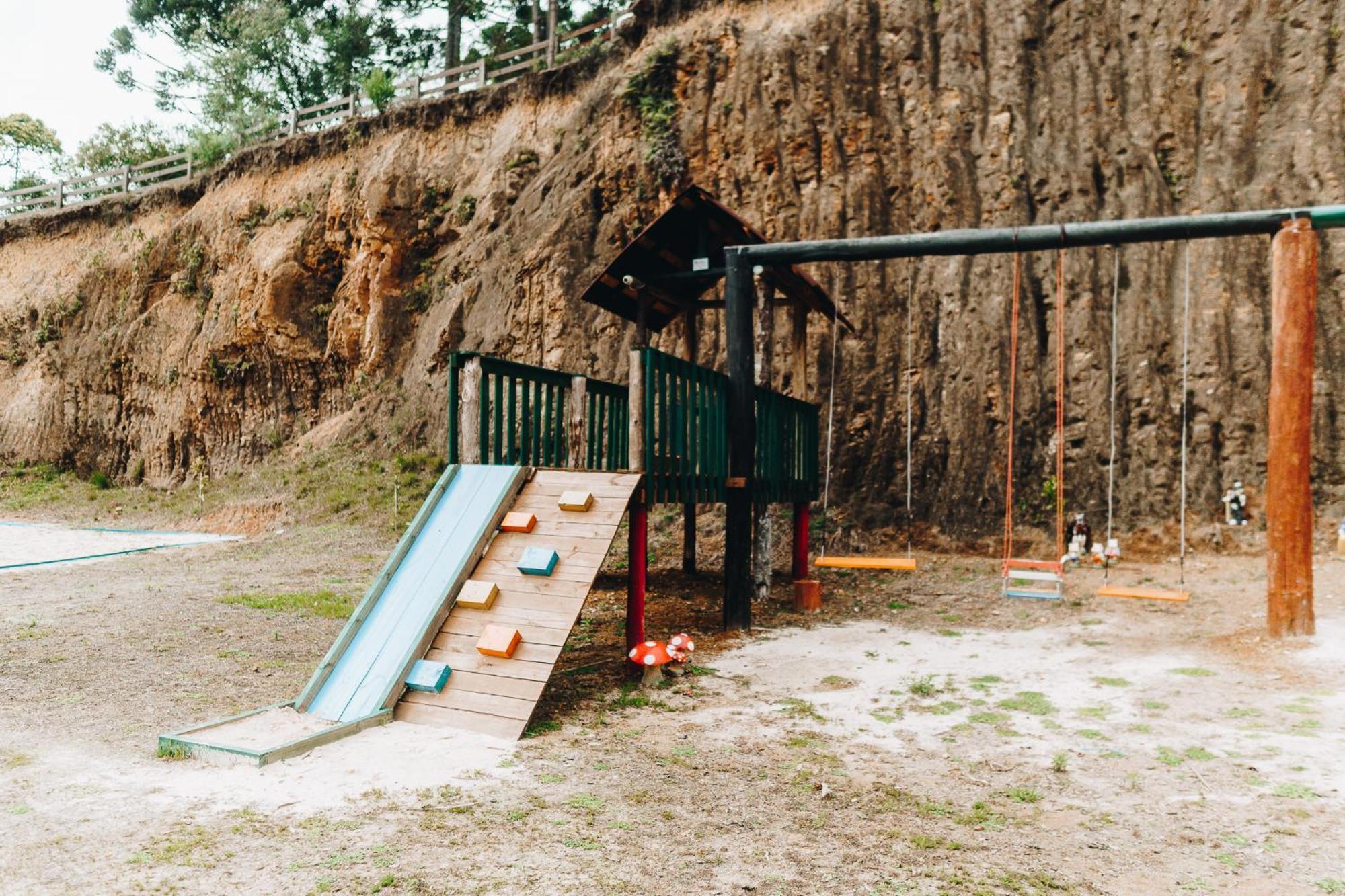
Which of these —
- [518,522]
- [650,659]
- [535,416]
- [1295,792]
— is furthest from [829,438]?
[1295,792]

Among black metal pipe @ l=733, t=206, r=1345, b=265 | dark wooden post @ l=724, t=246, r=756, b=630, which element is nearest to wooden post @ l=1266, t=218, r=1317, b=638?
black metal pipe @ l=733, t=206, r=1345, b=265

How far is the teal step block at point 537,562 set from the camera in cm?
570

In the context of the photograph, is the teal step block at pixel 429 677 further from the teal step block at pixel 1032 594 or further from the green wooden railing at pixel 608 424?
the teal step block at pixel 1032 594

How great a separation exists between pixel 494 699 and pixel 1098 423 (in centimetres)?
1093

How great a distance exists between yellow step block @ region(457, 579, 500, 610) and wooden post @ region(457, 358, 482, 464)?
4.54 ft

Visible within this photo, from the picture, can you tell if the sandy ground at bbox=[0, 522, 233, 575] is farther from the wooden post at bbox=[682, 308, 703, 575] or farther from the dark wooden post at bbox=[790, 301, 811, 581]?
the dark wooden post at bbox=[790, 301, 811, 581]

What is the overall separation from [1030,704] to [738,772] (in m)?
2.51

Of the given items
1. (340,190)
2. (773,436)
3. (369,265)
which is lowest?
(773,436)

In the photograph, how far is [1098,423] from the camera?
41.9 ft

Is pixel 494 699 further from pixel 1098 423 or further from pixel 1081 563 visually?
pixel 1098 423

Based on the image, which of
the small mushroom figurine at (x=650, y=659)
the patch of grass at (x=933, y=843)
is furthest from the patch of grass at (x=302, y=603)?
the patch of grass at (x=933, y=843)

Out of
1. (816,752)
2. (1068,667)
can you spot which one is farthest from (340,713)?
(1068,667)

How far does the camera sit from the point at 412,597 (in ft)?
19.0

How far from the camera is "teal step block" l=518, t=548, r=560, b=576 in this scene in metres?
5.70
